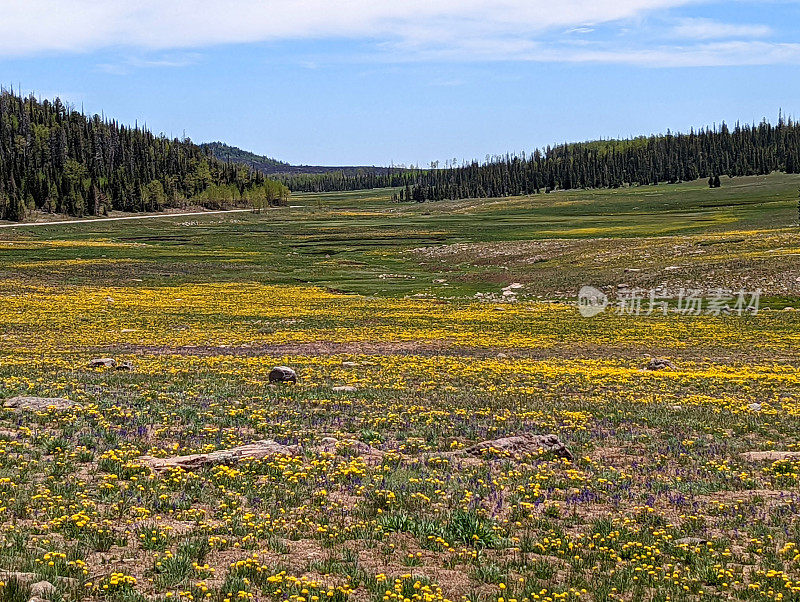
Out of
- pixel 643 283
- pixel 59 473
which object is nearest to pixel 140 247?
pixel 643 283

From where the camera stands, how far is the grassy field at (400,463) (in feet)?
28.6

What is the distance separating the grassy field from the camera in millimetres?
8711

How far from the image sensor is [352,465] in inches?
511

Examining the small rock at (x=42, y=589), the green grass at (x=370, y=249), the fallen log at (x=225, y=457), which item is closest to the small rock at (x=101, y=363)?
the fallen log at (x=225, y=457)

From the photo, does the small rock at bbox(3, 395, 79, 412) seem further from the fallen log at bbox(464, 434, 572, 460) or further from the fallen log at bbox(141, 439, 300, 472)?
the fallen log at bbox(464, 434, 572, 460)

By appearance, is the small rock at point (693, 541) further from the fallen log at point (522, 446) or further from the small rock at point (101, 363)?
the small rock at point (101, 363)

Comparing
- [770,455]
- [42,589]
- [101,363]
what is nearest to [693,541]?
[770,455]

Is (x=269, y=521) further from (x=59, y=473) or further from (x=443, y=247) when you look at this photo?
(x=443, y=247)

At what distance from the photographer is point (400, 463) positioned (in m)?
13.7

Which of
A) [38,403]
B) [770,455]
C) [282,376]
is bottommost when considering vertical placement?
[770,455]

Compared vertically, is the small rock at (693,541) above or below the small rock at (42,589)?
below

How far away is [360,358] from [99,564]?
20.7 meters

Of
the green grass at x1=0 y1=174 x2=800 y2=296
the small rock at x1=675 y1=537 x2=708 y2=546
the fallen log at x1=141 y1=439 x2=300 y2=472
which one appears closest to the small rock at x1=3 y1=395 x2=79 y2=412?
the fallen log at x1=141 y1=439 x2=300 y2=472

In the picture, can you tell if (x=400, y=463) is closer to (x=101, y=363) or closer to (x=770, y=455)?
(x=770, y=455)
